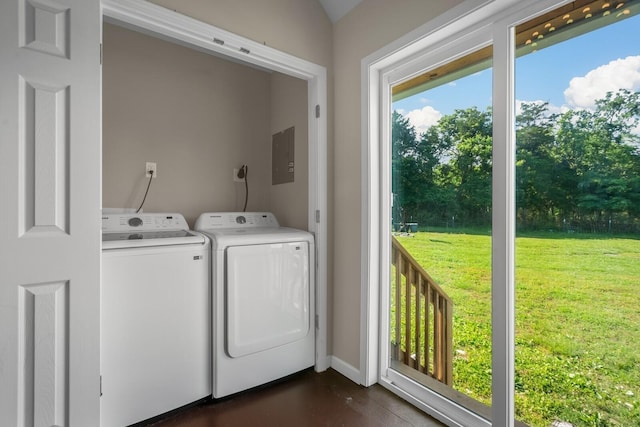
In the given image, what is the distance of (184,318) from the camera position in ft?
5.55

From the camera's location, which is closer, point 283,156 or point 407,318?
point 407,318

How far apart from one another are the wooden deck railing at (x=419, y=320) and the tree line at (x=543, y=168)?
33cm

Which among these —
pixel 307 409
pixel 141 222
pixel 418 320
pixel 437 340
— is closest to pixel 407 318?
pixel 418 320

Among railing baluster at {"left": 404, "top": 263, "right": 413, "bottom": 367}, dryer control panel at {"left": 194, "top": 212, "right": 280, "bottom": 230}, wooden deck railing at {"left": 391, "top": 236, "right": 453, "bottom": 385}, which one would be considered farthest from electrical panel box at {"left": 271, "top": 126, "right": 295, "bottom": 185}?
railing baluster at {"left": 404, "top": 263, "right": 413, "bottom": 367}

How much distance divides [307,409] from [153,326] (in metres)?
0.97

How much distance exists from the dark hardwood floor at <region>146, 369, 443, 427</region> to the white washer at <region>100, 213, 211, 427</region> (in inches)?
5.1

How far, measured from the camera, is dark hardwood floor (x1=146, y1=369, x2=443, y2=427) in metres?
1.64

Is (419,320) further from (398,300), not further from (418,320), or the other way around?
Answer: (398,300)

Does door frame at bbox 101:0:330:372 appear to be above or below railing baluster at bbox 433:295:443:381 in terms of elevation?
above

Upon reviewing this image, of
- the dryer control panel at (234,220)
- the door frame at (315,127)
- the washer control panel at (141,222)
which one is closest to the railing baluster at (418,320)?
the door frame at (315,127)

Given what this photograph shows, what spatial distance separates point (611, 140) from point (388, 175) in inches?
42.0

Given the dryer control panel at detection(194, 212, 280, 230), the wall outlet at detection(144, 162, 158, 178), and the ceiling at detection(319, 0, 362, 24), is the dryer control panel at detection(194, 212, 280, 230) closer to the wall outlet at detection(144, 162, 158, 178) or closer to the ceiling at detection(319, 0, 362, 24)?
the wall outlet at detection(144, 162, 158, 178)

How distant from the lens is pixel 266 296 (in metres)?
1.93

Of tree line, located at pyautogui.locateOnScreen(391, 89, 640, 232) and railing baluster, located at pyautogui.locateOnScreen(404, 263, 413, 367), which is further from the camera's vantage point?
railing baluster, located at pyautogui.locateOnScreen(404, 263, 413, 367)
